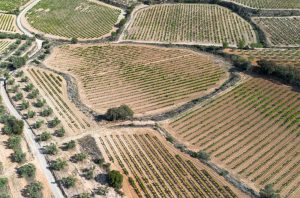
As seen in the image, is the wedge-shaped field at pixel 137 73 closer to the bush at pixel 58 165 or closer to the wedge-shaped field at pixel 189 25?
the wedge-shaped field at pixel 189 25

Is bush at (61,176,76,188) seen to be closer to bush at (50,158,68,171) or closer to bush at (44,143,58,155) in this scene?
bush at (50,158,68,171)

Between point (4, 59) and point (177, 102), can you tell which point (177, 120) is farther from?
point (4, 59)

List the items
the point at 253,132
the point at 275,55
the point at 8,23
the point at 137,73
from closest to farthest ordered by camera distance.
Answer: the point at 253,132 → the point at 137,73 → the point at 275,55 → the point at 8,23

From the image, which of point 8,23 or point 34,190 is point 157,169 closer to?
point 34,190

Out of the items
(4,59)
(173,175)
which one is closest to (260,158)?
(173,175)

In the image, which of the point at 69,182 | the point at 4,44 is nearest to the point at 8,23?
the point at 4,44

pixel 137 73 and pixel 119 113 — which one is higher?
pixel 119 113
